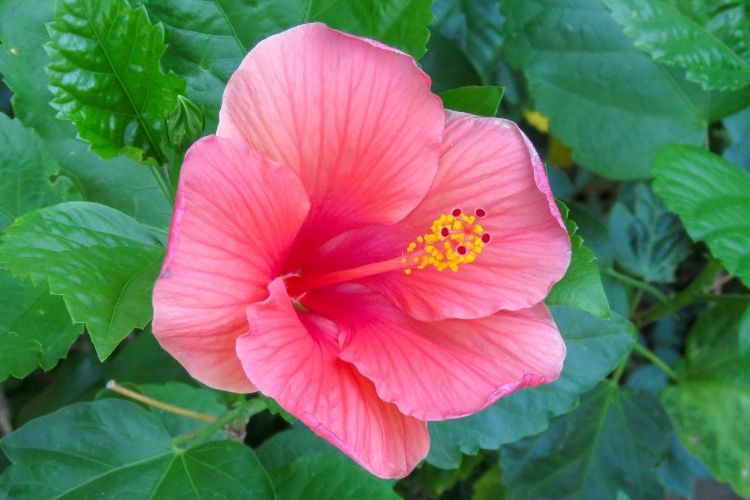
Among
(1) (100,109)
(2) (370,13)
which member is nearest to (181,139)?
(1) (100,109)

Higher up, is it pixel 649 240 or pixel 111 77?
pixel 111 77

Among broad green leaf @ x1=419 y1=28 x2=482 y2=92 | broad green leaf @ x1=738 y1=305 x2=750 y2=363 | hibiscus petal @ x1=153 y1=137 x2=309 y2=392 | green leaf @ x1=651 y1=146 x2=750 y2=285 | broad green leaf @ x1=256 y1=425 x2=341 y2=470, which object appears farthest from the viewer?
broad green leaf @ x1=419 y1=28 x2=482 y2=92

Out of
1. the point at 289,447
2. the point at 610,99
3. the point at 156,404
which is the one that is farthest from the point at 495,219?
the point at 610,99

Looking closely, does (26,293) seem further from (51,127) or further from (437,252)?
(437,252)

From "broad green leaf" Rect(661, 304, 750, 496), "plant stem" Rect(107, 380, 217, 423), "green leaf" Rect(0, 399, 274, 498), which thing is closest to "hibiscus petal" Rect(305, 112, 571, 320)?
"green leaf" Rect(0, 399, 274, 498)

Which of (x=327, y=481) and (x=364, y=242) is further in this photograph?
(x=327, y=481)

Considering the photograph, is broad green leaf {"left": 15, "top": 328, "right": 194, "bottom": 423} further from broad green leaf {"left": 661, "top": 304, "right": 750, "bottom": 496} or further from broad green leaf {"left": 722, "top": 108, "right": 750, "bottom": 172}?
broad green leaf {"left": 722, "top": 108, "right": 750, "bottom": 172}

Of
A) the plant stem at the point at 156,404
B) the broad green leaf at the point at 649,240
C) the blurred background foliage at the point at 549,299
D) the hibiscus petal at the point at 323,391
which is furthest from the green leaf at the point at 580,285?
the broad green leaf at the point at 649,240

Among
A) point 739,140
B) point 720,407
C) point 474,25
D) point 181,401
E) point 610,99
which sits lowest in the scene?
point 720,407
